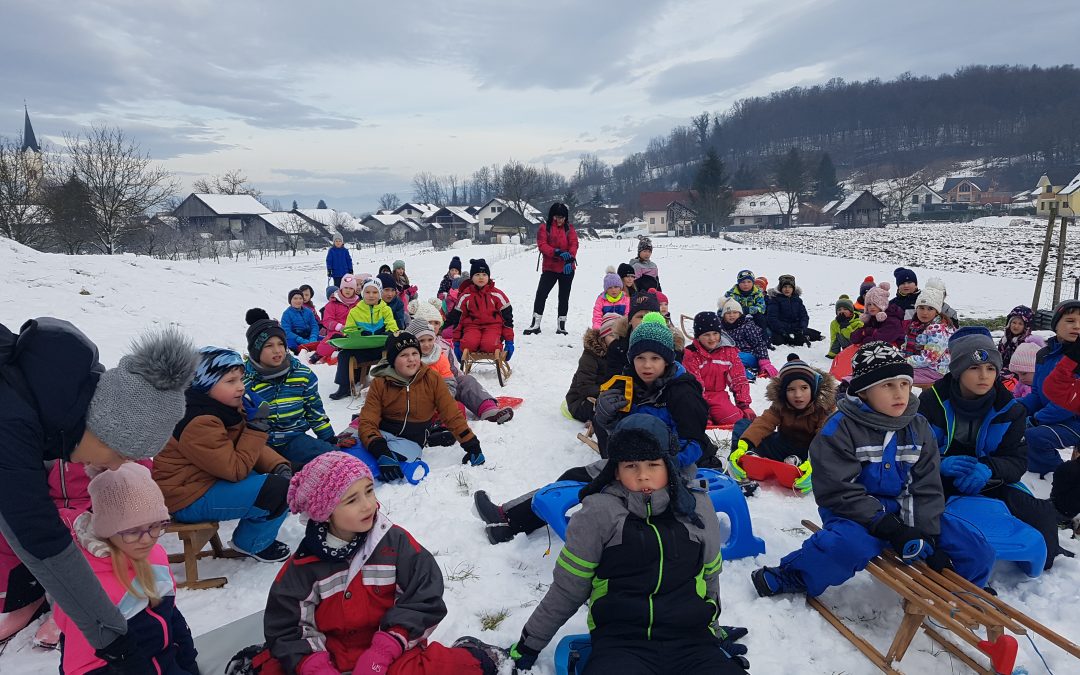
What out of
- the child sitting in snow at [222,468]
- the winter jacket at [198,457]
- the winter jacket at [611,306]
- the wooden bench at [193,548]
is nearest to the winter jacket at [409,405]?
the child sitting in snow at [222,468]

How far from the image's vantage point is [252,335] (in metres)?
4.94

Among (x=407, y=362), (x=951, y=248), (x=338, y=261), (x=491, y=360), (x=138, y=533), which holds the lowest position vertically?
(x=491, y=360)

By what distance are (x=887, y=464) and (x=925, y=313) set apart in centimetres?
565

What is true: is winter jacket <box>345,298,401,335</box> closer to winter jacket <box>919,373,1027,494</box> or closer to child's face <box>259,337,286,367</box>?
child's face <box>259,337,286,367</box>

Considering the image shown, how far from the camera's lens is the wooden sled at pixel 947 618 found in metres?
2.61

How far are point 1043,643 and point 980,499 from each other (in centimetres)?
98

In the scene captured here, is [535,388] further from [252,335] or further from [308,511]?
[308,511]

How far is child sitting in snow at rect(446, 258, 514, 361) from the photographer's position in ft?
28.5

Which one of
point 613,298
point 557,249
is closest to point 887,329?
point 613,298

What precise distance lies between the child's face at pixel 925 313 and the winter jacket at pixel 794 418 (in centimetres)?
382

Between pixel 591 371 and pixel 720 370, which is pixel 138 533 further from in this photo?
pixel 720 370

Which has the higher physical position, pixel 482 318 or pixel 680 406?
pixel 482 318

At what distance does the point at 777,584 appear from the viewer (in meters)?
3.42

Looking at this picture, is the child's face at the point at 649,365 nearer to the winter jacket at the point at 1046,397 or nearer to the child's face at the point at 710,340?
the child's face at the point at 710,340
